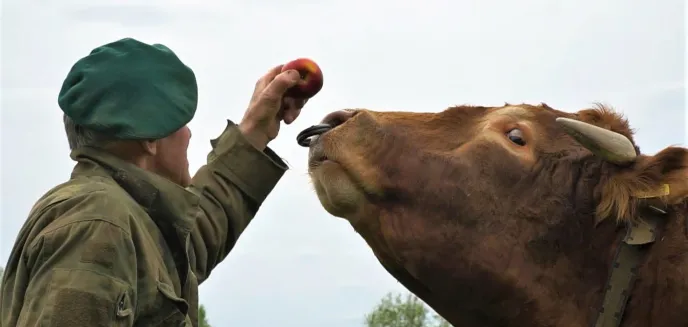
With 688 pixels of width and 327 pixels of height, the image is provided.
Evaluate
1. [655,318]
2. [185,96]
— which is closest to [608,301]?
[655,318]

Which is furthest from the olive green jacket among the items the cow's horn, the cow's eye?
the cow's horn

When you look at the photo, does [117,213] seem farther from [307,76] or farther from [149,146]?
[307,76]

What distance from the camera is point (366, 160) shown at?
419 centimetres

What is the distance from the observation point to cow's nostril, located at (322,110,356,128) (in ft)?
14.3

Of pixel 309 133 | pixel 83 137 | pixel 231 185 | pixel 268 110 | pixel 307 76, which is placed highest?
pixel 307 76

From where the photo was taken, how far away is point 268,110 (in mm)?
4707

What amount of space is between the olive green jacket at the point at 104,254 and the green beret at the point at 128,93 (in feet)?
0.57

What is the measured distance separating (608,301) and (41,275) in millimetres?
2295

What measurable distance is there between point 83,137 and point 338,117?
1.16 m

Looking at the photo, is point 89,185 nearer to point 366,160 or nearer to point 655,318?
point 366,160

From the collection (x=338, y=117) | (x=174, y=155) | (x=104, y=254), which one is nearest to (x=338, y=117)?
(x=338, y=117)

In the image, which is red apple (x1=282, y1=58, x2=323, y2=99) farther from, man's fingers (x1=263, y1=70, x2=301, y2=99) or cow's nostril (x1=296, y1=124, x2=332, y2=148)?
cow's nostril (x1=296, y1=124, x2=332, y2=148)

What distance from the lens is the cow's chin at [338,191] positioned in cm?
414

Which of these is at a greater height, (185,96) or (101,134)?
(185,96)
